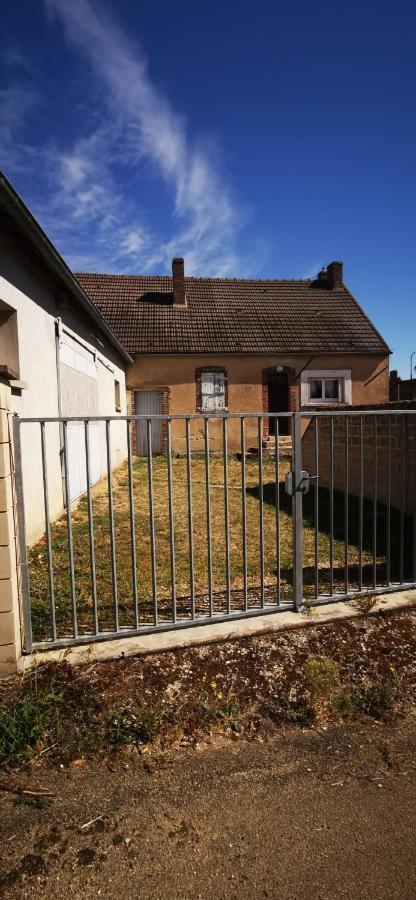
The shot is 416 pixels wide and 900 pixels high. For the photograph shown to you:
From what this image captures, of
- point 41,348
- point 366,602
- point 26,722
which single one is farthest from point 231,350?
point 26,722

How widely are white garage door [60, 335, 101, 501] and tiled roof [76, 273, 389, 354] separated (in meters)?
6.84

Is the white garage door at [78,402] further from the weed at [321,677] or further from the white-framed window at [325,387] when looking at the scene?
the white-framed window at [325,387]

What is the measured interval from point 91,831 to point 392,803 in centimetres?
129

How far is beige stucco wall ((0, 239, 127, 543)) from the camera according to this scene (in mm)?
5180

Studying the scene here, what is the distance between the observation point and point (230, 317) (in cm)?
1755

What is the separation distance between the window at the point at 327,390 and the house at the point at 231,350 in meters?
0.04

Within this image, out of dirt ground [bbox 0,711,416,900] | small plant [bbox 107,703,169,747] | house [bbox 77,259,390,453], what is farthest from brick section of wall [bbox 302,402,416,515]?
house [bbox 77,259,390,453]

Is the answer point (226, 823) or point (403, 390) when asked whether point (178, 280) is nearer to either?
point (403, 390)

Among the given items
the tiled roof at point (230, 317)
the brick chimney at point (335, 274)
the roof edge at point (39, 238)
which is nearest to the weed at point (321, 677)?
the roof edge at point (39, 238)

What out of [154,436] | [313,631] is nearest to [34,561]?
[313,631]

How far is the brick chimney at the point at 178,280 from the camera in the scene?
17.7 meters

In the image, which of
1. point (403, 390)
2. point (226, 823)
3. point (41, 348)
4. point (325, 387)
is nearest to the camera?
point (226, 823)

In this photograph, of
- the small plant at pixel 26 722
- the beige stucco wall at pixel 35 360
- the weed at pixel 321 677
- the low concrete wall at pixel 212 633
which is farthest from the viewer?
the beige stucco wall at pixel 35 360

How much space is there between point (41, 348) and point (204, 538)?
3.20 meters
